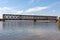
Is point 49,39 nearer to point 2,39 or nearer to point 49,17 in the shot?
point 2,39

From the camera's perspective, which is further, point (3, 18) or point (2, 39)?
point (3, 18)

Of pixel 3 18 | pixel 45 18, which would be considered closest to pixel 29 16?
pixel 45 18

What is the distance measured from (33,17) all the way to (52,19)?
10692mm

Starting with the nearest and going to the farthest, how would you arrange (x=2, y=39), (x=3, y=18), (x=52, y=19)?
(x=2, y=39) → (x=3, y=18) → (x=52, y=19)

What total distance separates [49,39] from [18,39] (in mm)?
2780

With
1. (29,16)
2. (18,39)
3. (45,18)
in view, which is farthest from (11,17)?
(18,39)

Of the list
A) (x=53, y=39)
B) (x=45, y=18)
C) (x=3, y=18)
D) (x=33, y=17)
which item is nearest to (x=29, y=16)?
(x=33, y=17)

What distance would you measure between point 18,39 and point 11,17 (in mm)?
62657

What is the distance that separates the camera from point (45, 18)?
259 feet

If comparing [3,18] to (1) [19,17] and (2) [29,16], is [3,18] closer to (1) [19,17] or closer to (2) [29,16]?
(1) [19,17]

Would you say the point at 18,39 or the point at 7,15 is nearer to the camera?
the point at 18,39

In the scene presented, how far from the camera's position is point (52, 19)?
Result: 258 feet

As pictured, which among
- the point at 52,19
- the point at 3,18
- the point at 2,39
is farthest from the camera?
the point at 52,19

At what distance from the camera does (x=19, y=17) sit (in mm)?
75875
